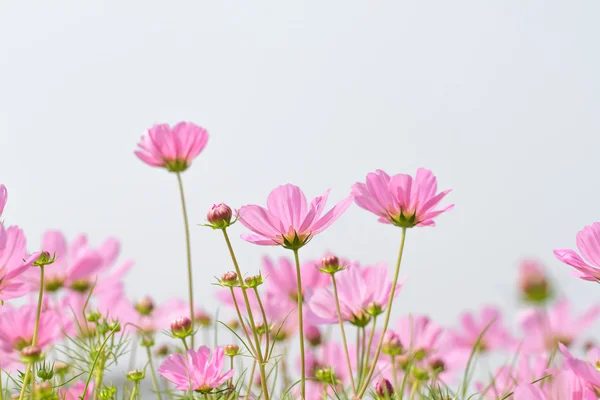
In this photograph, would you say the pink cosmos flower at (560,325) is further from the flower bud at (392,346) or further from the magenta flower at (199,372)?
the magenta flower at (199,372)

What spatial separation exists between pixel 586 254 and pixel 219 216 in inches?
14.4

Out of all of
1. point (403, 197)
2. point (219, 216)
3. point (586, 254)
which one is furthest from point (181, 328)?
point (586, 254)

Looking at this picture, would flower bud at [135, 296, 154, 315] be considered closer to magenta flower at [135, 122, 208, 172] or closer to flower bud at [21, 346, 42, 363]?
magenta flower at [135, 122, 208, 172]

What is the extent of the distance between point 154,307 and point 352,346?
15.1 inches

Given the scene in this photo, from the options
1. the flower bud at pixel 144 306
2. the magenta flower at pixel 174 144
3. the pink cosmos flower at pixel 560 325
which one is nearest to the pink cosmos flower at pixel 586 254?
the magenta flower at pixel 174 144

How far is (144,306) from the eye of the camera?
4.63 feet

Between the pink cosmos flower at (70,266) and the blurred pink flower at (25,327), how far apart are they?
0.30 metres

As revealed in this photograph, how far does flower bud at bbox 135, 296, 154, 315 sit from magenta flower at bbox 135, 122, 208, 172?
0.39m

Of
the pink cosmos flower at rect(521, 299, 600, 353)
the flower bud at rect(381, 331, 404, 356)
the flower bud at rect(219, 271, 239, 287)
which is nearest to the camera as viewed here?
the flower bud at rect(219, 271, 239, 287)

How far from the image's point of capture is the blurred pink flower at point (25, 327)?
3.20ft

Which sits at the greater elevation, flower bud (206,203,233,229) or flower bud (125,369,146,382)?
flower bud (206,203,233,229)

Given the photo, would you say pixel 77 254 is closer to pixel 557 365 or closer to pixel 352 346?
pixel 352 346

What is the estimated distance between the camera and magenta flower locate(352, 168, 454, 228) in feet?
2.68

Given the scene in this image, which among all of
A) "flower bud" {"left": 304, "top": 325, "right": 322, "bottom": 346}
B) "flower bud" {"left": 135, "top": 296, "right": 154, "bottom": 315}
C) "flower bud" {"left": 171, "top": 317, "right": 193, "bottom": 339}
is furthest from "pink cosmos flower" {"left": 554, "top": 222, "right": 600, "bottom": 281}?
"flower bud" {"left": 135, "top": 296, "right": 154, "bottom": 315}
